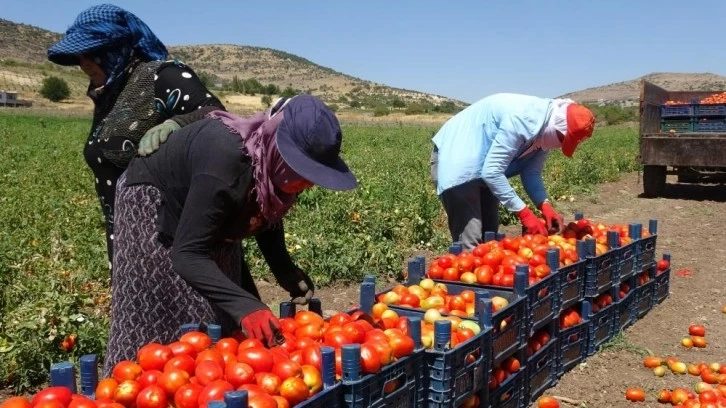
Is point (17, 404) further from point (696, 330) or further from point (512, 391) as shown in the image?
point (696, 330)

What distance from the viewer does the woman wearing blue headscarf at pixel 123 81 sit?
313cm

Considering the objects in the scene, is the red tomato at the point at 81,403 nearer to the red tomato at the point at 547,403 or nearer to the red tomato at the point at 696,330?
the red tomato at the point at 547,403

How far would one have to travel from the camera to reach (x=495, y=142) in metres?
4.69

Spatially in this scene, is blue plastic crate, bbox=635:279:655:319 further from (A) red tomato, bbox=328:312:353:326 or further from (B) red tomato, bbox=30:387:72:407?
(B) red tomato, bbox=30:387:72:407

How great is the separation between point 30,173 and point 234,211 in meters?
10.3

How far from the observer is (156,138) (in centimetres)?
276

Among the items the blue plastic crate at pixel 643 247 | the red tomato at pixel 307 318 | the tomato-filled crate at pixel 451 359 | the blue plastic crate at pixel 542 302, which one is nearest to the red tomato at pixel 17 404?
the red tomato at pixel 307 318

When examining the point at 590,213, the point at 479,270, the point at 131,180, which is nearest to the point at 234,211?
the point at 131,180

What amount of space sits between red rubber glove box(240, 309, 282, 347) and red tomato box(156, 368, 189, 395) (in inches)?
11.2

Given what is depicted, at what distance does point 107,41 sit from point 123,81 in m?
0.20

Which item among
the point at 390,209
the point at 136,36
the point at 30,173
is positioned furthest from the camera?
the point at 30,173

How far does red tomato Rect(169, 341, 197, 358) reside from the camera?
237 centimetres

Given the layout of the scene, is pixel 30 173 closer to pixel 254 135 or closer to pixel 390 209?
pixel 390 209

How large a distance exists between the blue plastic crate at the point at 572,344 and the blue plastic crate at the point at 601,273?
0.15 m
